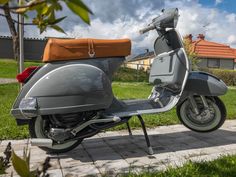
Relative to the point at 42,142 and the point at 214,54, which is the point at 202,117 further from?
the point at 214,54

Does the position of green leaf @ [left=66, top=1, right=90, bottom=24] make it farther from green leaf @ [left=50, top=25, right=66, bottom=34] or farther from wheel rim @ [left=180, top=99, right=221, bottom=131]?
wheel rim @ [left=180, top=99, right=221, bottom=131]

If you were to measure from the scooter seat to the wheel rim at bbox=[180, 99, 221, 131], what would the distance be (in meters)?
1.10

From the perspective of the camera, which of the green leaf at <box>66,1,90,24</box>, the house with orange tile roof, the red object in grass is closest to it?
the green leaf at <box>66,1,90,24</box>

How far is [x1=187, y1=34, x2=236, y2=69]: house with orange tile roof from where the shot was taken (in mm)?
34281

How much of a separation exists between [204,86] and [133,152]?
42.0 inches

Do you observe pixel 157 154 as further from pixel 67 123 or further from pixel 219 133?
pixel 219 133

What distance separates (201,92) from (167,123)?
4.48 ft

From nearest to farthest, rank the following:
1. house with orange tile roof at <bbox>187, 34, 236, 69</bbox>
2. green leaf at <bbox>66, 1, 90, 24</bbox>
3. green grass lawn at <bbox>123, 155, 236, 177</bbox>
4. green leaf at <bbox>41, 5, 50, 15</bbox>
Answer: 1. green leaf at <bbox>66, 1, 90, 24</bbox>
2. green leaf at <bbox>41, 5, 50, 15</bbox>
3. green grass lawn at <bbox>123, 155, 236, 177</bbox>
4. house with orange tile roof at <bbox>187, 34, 236, 69</bbox>

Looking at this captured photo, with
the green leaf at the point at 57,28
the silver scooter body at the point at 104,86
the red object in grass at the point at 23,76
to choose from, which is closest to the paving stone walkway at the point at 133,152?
the silver scooter body at the point at 104,86

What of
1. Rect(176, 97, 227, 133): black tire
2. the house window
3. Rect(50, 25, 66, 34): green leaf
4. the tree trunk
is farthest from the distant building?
A: Rect(50, 25, 66, 34): green leaf

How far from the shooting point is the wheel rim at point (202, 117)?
3623 millimetres

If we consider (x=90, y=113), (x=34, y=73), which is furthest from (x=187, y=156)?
(x=34, y=73)

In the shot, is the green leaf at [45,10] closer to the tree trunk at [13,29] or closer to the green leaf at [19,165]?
the tree trunk at [13,29]

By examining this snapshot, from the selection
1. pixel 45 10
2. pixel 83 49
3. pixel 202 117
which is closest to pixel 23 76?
pixel 83 49
